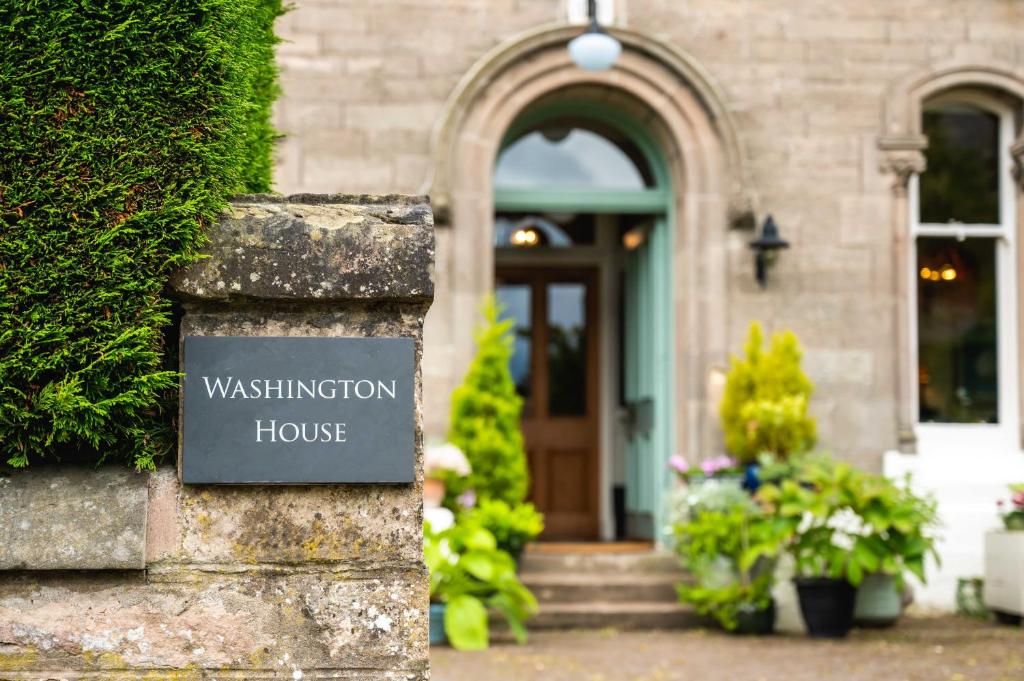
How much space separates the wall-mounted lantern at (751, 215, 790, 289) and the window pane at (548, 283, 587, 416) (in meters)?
2.84

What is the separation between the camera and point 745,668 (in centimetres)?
746

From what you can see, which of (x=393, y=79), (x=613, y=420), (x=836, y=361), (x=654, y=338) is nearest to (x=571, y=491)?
(x=613, y=420)

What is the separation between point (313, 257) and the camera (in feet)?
10.7

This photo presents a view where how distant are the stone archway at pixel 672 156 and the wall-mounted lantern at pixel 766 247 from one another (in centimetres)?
20

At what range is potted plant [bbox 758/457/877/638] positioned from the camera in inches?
323

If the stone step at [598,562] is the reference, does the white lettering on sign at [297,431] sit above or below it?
above

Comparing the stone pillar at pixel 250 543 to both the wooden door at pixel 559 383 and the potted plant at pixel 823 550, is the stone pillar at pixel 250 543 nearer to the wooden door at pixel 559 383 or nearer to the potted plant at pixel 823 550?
the potted plant at pixel 823 550

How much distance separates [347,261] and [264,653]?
0.98 m

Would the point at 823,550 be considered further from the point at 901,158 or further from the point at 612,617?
the point at 901,158

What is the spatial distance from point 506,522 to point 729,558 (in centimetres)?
156

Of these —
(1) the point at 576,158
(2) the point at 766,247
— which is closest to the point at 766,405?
(2) the point at 766,247

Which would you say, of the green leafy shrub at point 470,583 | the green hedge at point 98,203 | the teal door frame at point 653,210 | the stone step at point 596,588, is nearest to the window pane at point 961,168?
the teal door frame at point 653,210

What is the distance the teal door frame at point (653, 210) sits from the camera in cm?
1025

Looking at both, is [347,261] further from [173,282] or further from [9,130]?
[9,130]
